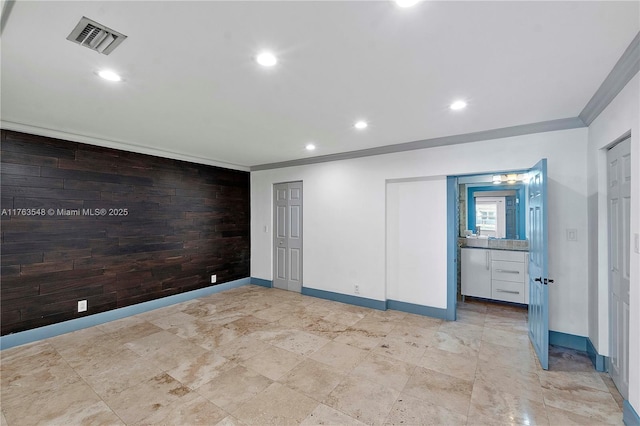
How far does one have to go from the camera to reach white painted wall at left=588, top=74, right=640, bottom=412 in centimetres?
194

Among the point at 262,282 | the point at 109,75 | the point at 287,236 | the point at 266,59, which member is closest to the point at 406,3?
the point at 266,59

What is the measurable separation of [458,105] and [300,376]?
118 inches

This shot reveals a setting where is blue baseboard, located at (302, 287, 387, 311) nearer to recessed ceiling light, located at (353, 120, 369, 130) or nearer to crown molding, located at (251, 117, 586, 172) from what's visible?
crown molding, located at (251, 117, 586, 172)

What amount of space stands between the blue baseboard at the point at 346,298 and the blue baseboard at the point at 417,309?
0.15 meters

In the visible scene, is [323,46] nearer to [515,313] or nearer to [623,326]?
[623,326]

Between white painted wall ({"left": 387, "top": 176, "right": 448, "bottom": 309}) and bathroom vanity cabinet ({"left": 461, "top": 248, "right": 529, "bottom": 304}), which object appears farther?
bathroom vanity cabinet ({"left": 461, "top": 248, "right": 529, "bottom": 304})

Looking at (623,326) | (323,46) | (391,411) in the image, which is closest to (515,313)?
(623,326)

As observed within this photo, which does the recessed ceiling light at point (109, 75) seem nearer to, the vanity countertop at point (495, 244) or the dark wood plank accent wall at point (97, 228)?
the dark wood plank accent wall at point (97, 228)

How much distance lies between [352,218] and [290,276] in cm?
185

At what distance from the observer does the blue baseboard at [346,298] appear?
447cm

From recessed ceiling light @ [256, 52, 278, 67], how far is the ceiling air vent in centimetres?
80

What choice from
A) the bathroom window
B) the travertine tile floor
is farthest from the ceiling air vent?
the bathroom window

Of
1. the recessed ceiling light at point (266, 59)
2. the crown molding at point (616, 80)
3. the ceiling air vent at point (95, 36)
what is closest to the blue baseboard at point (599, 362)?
the crown molding at point (616, 80)

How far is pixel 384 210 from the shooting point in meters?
4.45
